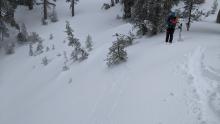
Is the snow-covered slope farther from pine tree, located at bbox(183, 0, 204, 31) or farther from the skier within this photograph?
pine tree, located at bbox(183, 0, 204, 31)

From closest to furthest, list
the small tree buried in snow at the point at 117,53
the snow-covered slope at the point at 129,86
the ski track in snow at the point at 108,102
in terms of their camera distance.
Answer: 1. the snow-covered slope at the point at 129,86
2. the ski track in snow at the point at 108,102
3. the small tree buried in snow at the point at 117,53

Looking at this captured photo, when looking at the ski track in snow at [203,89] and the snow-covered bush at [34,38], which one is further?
the snow-covered bush at [34,38]

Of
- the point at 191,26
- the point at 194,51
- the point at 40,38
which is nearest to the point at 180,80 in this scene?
the point at 194,51

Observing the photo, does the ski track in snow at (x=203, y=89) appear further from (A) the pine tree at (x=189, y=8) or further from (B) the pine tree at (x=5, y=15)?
(B) the pine tree at (x=5, y=15)

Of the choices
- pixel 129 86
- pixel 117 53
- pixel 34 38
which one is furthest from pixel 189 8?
pixel 34 38

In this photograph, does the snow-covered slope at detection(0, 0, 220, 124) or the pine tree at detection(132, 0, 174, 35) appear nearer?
the snow-covered slope at detection(0, 0, 220, 124)

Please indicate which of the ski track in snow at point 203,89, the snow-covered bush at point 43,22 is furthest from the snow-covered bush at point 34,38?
the ski track in snow at point 203,89

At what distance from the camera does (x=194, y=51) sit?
1188cm

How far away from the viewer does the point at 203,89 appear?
8.61m

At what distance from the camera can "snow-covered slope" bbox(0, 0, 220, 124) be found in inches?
331

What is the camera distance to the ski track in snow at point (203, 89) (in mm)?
7531

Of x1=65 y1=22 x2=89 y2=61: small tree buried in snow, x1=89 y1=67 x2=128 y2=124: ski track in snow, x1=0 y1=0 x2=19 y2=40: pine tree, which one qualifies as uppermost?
x1=0 y1=0 x2=19 y2=40: pine tree

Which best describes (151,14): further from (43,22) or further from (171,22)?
(43,22)

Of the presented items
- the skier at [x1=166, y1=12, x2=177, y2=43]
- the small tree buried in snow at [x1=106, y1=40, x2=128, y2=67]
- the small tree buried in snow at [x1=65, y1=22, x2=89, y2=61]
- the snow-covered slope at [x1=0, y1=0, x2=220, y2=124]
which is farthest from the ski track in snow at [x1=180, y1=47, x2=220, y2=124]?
the small tree buried in snow at [x1=65, y1=22, x2=89, y2=61]
